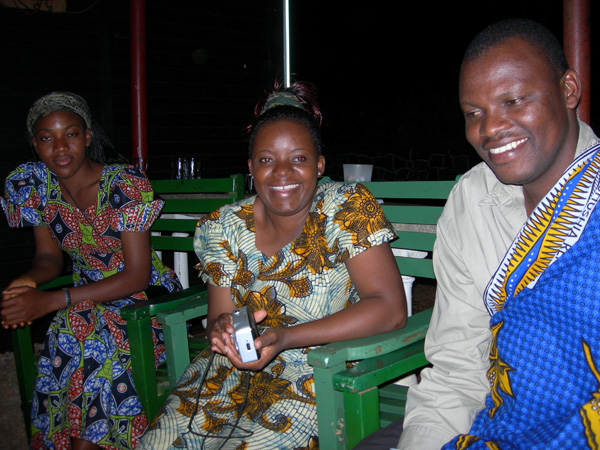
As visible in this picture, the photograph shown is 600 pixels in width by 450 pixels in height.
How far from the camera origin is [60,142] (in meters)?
2.49

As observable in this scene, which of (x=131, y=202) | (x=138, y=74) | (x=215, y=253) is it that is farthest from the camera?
(x=138, y=74)

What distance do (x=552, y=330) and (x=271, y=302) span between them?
0.98m

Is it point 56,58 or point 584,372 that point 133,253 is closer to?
point 584,372

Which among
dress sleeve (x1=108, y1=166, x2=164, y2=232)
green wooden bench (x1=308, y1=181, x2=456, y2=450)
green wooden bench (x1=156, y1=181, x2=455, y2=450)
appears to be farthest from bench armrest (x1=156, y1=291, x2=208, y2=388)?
green wooden bench (x1=308, y1=181, x2=456, y2=450)

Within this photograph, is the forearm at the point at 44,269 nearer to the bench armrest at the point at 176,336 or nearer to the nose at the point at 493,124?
the bench armrest at the point at 176,336

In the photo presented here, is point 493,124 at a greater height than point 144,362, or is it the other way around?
point 493,124

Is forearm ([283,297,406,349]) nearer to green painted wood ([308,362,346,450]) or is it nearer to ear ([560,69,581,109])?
green painted wood ([308,362,346,450])

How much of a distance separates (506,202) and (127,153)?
5.01 metres

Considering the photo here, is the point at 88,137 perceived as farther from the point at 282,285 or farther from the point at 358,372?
the point at 358,372

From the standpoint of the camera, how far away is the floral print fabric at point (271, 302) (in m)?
1.63

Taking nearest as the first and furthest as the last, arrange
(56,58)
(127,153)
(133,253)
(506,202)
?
1. (506,202)
2. (133,253)
3. (56,58)
4. (127,153)

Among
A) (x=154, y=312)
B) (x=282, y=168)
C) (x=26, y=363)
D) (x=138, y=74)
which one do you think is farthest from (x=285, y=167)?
(x=138, y=74)

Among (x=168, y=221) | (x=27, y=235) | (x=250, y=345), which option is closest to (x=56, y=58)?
(x=27, y=235)

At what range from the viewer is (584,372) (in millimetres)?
1084
